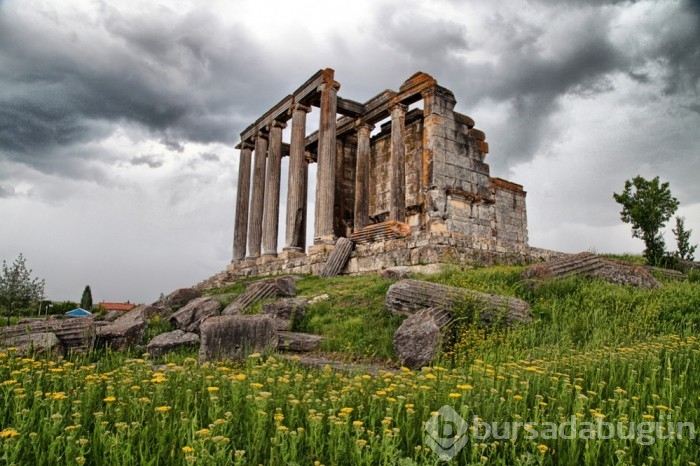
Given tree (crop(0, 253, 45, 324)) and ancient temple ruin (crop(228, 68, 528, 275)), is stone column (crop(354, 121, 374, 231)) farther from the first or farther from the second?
tree (crop(0, 253, 45, 324))

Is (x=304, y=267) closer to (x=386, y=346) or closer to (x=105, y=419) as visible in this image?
(x=386, y=346)

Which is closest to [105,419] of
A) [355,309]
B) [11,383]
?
[11,383]

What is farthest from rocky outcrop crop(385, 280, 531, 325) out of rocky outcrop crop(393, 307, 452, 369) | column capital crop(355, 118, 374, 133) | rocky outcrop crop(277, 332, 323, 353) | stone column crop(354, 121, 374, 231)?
column capital crop(355, 118, 374, 133)

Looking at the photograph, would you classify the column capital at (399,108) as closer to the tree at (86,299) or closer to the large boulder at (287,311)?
the large boulder at (287,311)

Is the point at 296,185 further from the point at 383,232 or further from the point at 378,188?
the point at 383,232

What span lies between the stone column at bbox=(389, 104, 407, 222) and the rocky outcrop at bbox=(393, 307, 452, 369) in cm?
1238

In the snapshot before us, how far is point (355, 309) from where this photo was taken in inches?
432

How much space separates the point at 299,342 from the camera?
9.34 m

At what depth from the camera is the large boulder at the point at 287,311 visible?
10.7 metres

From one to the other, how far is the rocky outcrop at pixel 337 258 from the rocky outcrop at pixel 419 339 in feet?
33.2

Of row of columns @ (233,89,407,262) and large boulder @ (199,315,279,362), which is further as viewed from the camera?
row of columns @ (233,89,407,262)

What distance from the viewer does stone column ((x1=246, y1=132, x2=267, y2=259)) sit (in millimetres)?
26344

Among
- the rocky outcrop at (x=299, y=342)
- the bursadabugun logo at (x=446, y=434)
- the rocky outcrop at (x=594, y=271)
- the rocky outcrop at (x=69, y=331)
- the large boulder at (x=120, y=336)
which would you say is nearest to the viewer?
the bursadabugun logo at (x=446, y=434)

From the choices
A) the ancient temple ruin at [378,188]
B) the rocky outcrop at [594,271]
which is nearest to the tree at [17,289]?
the ancient temple ruin at [378,188]
